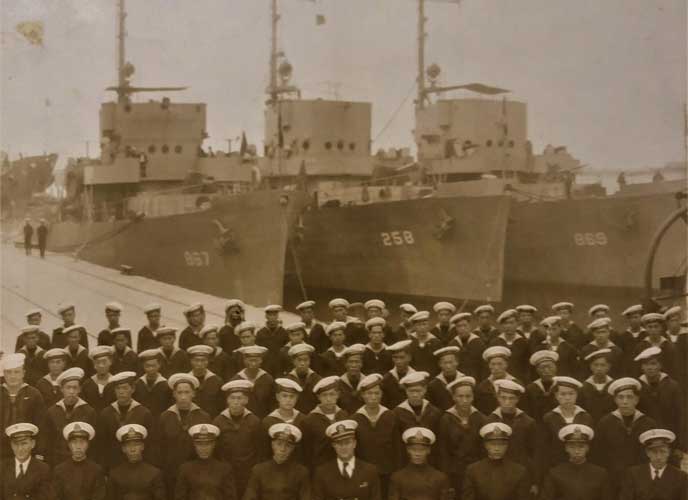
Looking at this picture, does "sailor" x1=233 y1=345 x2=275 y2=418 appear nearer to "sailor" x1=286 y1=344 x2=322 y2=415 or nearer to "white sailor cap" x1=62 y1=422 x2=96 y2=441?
"sailor" x1=286 y1=344 x2=322 y2=415

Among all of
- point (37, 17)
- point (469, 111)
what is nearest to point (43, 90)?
point (37, 17)

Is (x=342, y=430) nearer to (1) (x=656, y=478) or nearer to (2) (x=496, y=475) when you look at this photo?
(2) (x=496, y=475)

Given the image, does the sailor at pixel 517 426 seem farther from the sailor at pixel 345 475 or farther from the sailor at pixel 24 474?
the sailor at pixel 24 474

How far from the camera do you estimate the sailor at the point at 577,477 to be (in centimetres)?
472

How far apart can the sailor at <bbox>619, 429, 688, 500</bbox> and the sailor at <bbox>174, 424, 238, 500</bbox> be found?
2357 mm

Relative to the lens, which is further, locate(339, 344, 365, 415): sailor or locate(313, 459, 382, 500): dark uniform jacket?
locate(339, 344, 365, 415): sailor

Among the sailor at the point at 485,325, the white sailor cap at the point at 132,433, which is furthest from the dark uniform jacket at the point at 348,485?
the sailor at the point at 485,325

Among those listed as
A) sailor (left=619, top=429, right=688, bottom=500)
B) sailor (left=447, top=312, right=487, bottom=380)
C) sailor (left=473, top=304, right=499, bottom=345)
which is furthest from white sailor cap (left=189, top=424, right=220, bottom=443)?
sailor (left=473, top=304, right=499, bottom=345)

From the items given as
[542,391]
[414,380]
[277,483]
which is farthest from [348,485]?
[542,391]

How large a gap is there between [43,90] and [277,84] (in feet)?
27.2

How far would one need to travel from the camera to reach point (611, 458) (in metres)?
5.39

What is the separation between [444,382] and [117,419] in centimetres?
245

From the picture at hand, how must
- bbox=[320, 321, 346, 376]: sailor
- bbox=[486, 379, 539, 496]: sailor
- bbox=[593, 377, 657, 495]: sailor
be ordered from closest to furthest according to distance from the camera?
bbox=[486, 379, 539, 496]: sailor < bbox=[593, 377, 657, 495]: sailor < bbox=[320, 321, 346, 376]: sailor

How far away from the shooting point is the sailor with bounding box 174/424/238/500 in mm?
4832
